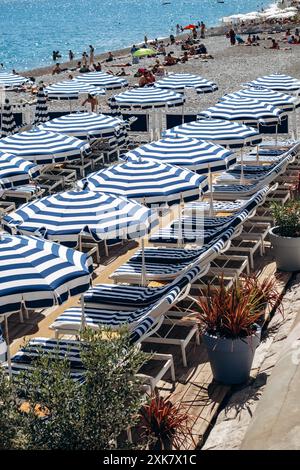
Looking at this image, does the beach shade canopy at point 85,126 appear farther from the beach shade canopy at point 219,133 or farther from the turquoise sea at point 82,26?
the turquoise sea at point 82,26

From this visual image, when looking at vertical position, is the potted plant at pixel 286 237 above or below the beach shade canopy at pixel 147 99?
below

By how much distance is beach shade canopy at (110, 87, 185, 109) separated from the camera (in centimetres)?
1989

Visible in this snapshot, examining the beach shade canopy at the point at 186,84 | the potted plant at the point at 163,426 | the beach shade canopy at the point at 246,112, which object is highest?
the beach shade canopy at the point at 246,112

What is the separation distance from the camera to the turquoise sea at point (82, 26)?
95838 mm

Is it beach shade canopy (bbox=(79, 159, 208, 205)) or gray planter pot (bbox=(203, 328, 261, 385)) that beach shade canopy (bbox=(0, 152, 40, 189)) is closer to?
beach shade canopy (bbox=(79, 159, 208, 205))

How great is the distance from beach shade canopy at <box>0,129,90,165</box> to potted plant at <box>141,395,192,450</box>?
7977 mm

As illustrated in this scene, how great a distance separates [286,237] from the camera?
11.1 meters

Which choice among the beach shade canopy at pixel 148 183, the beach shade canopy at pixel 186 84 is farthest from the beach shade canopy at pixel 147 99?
the beach shade canopy at pixel 148 183

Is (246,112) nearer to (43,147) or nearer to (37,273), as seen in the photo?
(43,147)

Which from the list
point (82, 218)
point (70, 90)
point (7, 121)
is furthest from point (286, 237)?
point (70, 90)

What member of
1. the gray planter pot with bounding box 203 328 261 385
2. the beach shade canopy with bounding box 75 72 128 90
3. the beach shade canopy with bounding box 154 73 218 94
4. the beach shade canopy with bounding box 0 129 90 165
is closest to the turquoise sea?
the beach shade canopy with bounding box 75 72 128 90

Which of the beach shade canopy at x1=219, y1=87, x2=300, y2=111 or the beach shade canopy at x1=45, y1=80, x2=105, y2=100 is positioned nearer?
the beach shade canopy at x1=219, y1=87, x2=300, y2=111

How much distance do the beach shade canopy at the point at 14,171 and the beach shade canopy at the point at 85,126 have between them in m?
3.27
